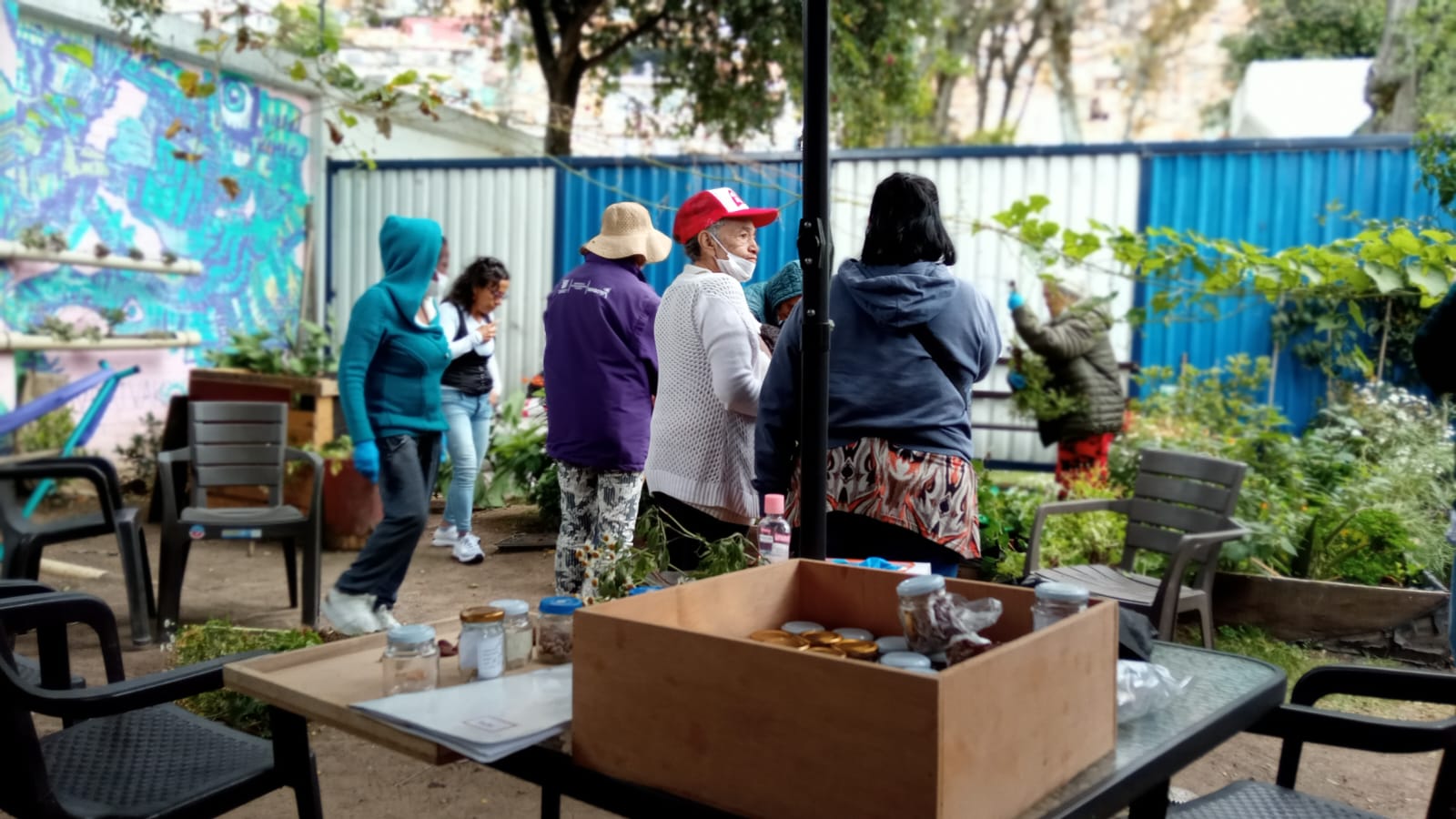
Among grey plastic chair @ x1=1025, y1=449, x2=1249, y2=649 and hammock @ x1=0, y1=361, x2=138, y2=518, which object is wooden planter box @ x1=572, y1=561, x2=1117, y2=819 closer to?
grey plastic chair @ x1=1025, y1=449, x2=1249, y2=649

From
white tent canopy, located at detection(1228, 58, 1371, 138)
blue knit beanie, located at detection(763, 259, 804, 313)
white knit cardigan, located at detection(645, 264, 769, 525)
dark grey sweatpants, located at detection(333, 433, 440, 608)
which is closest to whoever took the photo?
white knit cardigan, located at detection(645, 264, 769, 525)

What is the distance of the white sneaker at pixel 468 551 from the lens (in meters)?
4.20

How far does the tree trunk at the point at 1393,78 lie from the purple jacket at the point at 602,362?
514 inches

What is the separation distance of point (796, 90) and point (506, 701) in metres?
9.92

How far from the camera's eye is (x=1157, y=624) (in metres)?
3.94

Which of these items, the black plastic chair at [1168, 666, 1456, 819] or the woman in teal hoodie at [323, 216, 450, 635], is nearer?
the black plastic chair at [1168, 666, 1456, 819]

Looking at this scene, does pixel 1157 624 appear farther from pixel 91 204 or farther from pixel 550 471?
pixel 91 204

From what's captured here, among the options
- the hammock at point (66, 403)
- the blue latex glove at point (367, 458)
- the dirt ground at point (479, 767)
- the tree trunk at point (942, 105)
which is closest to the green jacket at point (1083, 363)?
the dirt ground at point (479, 767)

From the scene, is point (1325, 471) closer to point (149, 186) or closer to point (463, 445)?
point (463, 445)

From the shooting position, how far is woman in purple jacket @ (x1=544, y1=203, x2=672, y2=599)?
3.62 meters

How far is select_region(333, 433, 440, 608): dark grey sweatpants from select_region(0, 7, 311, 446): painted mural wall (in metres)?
3.90

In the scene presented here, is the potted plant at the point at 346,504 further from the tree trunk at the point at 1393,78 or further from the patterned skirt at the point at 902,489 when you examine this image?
the tree trunk at the point at 1393,78

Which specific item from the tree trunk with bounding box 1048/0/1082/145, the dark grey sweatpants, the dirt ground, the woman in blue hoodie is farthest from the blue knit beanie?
the tree trunk with bounding box 1048/0/1082/145

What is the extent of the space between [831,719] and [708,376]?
204 centimetres
